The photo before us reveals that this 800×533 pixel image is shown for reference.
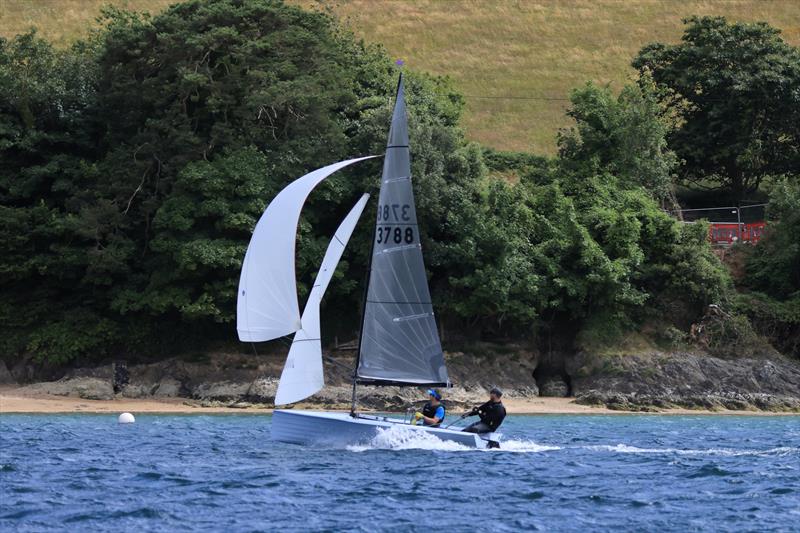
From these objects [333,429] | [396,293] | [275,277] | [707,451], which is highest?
[275,277]

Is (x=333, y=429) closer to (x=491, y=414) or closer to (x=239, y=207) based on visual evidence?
(x=491, y=414)

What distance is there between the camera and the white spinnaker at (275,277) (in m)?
25.4

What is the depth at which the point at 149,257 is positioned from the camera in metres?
47.4

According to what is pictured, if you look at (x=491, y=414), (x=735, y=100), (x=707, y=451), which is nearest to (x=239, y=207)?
(x=491, y=414)

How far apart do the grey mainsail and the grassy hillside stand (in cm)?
5032

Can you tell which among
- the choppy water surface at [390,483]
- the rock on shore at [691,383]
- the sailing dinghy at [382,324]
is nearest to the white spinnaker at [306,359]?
the sailing dinghy at [382,324]

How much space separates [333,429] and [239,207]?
64.7ft

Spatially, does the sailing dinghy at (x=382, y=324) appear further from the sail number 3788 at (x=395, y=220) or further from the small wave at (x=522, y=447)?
the small wave at (x=522, y=447)

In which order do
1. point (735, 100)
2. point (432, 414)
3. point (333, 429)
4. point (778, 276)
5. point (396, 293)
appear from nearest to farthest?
point (333, 429) → point (396, 293) → point (432, 414) → point (778, 276) → point (735, 100)

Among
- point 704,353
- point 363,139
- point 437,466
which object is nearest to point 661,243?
point 704,353

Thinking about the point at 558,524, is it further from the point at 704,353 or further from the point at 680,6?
the point at 680,6

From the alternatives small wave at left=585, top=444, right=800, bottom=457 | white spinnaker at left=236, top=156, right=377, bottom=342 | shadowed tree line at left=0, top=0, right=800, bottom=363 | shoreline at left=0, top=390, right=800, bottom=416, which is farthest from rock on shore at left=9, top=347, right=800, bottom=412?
white spinnaker at left=236, top=156, right=377, bottom=342

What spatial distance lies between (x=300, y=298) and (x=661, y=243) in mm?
15957

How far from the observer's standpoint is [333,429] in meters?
25.9
